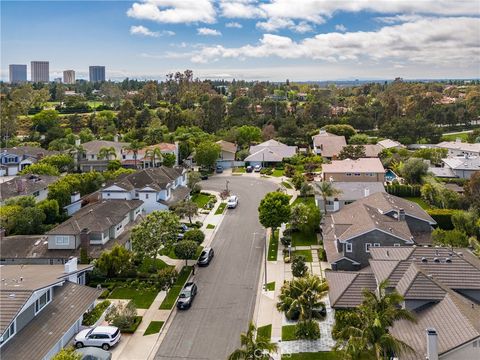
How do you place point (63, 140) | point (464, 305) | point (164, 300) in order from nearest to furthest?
1. point (464, 305)
2. point (164, 300)
3. point (63, 140)

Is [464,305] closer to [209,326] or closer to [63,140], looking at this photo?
[209,326]

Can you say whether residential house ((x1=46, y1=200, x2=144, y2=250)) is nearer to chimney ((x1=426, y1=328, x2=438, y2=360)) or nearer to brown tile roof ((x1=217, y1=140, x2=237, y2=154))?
chimney ((x1=426, y1=328, x2=438, y2=360))

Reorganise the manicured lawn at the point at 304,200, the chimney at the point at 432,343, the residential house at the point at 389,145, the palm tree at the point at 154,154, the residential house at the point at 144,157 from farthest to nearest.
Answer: the residential house at the point at 389,145, the residential house at the point at 144,157, the palm tree at the point at 154,154, the manicured lawn at the point at 304,200, the chimney at the point at 432,343

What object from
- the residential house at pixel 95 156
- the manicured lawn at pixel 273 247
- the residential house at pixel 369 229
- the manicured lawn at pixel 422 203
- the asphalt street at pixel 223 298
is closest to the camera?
the asphalt street at pixel 223 298

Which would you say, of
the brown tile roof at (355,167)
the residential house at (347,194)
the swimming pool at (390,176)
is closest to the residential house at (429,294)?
the residential house at (347,194)

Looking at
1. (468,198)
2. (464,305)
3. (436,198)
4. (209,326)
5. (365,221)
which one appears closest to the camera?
(464,305)

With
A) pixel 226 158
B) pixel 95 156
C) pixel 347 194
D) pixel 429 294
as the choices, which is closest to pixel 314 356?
pixel 429 294

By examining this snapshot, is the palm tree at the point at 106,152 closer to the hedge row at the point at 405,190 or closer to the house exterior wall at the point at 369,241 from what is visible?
the hedge row at the point at 405,190

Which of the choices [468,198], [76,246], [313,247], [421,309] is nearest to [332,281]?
[421,309]
